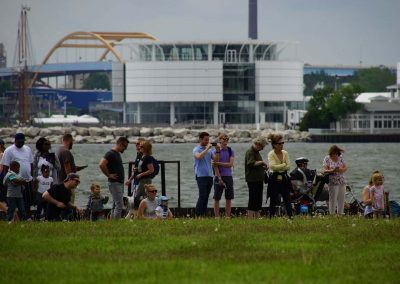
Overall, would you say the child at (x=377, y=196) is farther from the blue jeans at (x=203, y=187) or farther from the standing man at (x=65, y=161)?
the standing man at (x=65, y=161)

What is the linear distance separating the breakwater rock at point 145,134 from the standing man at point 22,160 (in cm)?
11425

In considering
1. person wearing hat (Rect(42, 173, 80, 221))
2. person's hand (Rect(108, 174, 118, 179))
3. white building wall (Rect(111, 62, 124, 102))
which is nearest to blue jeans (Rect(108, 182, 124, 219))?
person's hand (Rect(108, 174, 118, 179))

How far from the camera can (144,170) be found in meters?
23.3

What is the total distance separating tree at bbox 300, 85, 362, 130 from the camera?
5891 inches

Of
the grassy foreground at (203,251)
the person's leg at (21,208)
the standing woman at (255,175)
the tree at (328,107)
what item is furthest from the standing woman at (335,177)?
the tree at (328,107)

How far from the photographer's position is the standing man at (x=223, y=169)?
2405 centimetres

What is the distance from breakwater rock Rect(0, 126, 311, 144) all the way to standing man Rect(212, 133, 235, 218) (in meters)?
113

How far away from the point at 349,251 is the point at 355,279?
7.16 ft

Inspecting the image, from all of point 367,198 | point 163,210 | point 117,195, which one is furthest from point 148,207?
point 367,198

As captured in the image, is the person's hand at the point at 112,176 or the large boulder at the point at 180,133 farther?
the large boulder at the point at 180,133

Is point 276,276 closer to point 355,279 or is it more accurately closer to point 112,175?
point 355,279

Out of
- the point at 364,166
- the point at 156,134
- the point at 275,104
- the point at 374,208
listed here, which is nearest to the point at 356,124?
the point at 275,104

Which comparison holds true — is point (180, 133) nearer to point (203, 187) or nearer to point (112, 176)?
point (203, 187)

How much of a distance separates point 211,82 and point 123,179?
13943cm
